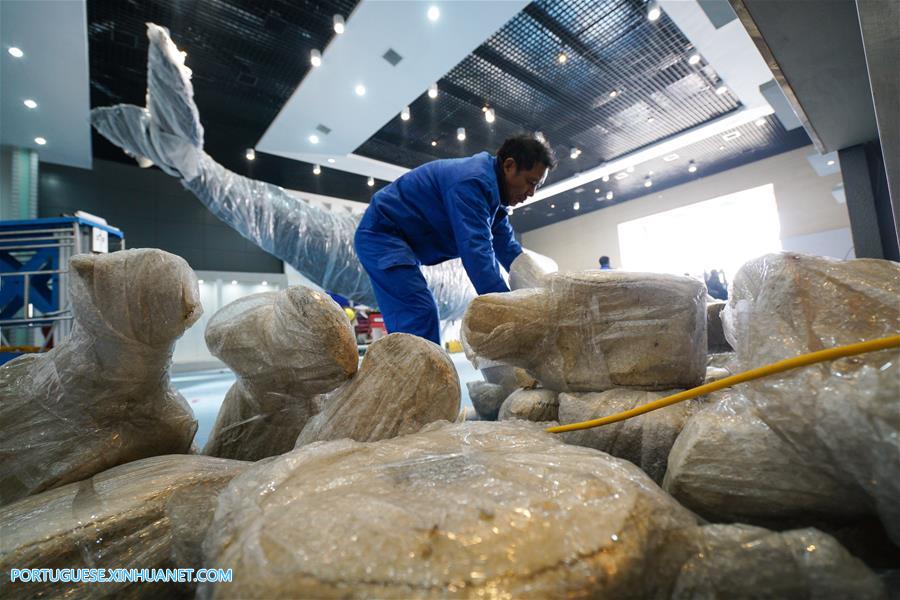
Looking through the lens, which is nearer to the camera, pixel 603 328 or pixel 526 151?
pixel 603 328

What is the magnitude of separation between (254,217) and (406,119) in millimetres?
2182

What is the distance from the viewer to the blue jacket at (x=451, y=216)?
134cm

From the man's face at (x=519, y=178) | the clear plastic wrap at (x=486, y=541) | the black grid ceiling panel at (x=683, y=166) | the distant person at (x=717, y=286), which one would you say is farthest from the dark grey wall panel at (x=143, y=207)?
the distant person at (x=717, y=286)

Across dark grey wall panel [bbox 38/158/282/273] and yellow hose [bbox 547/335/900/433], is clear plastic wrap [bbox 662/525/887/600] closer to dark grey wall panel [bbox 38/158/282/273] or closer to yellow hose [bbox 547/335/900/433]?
yellow hose [bbox 547/335/900/433]

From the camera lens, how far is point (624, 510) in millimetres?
384

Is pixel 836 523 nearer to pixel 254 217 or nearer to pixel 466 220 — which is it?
pixel 466 220

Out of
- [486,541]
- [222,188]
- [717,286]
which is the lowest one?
[486,541]

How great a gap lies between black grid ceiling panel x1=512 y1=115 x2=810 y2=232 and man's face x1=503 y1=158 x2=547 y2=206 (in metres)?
5.19

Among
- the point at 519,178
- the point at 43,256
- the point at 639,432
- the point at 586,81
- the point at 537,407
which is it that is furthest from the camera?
the point at 586,81

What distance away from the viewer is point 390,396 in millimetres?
753

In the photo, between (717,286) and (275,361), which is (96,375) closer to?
(275,361)

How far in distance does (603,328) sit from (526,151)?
0.94 metres

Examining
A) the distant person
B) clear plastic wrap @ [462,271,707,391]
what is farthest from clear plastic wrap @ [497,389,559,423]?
the distant person

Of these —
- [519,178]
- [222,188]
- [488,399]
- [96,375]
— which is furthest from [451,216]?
[222,188]
